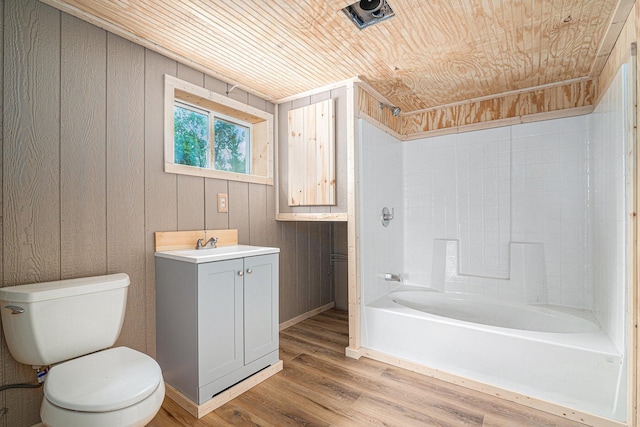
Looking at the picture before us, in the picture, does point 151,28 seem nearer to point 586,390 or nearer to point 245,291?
point 245,291

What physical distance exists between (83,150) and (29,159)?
0.79ft

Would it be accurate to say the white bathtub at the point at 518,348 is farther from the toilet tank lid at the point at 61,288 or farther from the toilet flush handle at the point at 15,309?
the toilet flush handle at the point at 15,309

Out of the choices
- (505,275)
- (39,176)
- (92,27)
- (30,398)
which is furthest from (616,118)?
(30,398)

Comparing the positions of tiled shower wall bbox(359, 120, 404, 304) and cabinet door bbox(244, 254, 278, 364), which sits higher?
tiled shower wall bbox(359, 120, 404, 304)

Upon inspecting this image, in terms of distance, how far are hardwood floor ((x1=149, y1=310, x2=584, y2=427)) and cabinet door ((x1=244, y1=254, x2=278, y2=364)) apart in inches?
9.5

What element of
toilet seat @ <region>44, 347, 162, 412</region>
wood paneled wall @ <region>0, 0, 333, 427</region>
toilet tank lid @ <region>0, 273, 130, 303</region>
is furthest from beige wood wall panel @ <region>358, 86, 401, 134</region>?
toilet seat @ <region>44, 347, 162, 412</region>

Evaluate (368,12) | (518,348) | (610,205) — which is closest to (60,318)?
(368,12)

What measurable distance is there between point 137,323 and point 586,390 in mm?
2688

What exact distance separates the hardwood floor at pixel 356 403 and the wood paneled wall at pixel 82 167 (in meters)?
0.75

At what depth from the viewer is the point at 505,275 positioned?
2.80 m

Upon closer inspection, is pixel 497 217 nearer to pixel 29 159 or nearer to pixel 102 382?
pixel 102 382

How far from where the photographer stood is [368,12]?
173 cm

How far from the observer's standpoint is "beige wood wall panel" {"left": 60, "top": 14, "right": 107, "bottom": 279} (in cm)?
167

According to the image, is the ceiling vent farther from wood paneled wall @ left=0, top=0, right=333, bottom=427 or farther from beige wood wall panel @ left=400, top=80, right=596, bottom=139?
beige wood wall panel @ left=400, top=80, right=596, bottom=139
